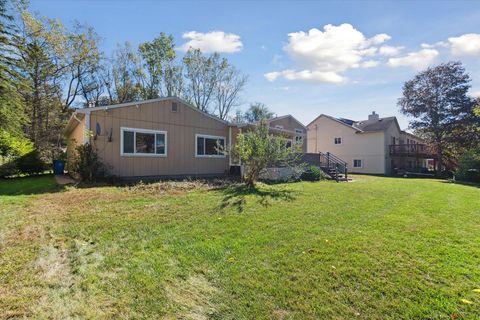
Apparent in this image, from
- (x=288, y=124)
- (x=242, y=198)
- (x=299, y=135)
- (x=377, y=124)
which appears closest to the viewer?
(x=242, y=198)

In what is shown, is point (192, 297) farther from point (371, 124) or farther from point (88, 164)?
point (371, 124)

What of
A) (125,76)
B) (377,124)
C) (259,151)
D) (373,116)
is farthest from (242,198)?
(373,116)

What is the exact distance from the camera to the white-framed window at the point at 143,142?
37.1 feet

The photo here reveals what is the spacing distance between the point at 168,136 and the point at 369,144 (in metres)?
22.6

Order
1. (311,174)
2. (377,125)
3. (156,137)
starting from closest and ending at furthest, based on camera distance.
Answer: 1. (156,137)
2. (311,174)
3. (377,125)

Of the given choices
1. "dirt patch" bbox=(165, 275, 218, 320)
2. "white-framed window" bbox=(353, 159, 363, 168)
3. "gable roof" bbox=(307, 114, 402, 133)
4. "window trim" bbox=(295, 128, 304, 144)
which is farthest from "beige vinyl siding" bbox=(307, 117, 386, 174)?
"dirt patch" bbox=(165, 275, 218, 320)

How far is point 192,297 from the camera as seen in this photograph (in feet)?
9.87

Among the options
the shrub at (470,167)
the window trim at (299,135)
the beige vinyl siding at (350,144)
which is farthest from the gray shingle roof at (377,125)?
the window trim at (299,135)

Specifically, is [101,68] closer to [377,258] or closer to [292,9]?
[292,9]

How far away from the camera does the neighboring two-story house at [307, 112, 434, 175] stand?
27.2 metres

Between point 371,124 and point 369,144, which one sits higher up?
point 371,124

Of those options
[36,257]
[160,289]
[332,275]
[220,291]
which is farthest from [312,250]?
[36,257]

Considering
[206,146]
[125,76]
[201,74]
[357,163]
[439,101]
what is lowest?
[357,163]

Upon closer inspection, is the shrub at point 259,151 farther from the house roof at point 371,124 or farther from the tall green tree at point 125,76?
the tall green tree at point 125,76
